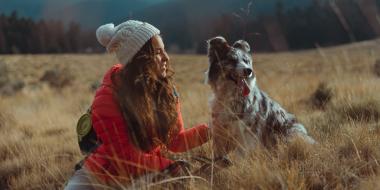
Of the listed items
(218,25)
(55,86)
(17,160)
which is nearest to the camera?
(17,160)

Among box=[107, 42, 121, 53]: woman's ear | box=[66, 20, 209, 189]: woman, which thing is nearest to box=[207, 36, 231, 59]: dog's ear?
box=[66, 20, 209, 189]: woman

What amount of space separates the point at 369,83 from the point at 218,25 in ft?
6.86

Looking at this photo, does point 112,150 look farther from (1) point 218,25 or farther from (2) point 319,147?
(1) point 218,25

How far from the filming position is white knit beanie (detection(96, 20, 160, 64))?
4.30 metres

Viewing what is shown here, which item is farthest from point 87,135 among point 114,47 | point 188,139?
point 188,139

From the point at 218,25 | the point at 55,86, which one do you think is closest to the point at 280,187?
the point at 218,25

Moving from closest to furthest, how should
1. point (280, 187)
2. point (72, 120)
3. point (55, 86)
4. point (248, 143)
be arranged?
point (280, 187) → point (248, 143) → point (72, 120) → point (55, 86)

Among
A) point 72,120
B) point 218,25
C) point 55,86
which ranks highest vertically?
point 218,25

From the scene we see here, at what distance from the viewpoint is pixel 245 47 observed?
4.86 m

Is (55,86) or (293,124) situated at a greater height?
(293,124)

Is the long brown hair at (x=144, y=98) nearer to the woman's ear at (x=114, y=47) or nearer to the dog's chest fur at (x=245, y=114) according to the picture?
the woman's ear at (x=114, y=47)

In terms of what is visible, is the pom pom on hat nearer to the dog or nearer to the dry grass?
the dog

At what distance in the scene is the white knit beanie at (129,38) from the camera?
4.30m

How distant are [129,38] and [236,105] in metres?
1.12
